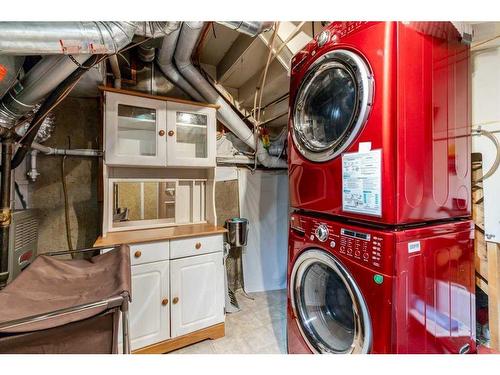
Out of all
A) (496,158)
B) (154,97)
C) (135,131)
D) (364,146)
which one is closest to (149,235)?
(135,131)

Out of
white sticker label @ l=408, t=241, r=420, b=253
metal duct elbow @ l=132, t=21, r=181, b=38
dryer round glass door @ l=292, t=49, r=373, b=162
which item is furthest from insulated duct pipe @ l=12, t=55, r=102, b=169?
white sticker label @ l=408, t=241, r=420, b=253

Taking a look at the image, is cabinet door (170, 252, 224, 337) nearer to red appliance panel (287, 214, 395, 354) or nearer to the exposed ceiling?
red appliance panel (287, 214, 395, 354)

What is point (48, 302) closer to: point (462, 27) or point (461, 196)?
point (461, 196)

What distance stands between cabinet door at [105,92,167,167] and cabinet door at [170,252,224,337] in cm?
84

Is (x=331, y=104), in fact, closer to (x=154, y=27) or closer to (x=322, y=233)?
(x=322, y=233)

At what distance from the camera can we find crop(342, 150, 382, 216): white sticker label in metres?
0.91

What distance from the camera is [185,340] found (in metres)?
1.67

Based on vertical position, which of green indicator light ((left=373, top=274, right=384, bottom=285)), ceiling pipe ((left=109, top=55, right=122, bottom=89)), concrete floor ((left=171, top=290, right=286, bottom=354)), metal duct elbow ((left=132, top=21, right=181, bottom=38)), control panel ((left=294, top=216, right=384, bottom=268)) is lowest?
concrete floor ((left=171, top=290, right=286, bottom=354))

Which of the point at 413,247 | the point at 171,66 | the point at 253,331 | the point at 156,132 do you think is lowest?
the point at 253,331

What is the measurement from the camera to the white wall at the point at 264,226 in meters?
2.59

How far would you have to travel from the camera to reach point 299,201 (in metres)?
1.33

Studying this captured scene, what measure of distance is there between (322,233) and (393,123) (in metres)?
0.58

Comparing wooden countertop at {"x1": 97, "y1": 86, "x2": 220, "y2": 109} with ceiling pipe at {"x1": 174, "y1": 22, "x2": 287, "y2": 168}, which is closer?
ceiling pipe at {"x1": 174, "y1": 22, "x2": 287, "y2": 168}
